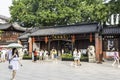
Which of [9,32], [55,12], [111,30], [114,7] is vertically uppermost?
[55,12]

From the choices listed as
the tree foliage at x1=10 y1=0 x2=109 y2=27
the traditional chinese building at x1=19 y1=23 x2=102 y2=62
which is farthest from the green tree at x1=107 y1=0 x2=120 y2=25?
the tree foliage at x1=10 y1=0 x2=109 y2=27

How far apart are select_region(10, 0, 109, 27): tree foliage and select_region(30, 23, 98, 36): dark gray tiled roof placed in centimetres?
396

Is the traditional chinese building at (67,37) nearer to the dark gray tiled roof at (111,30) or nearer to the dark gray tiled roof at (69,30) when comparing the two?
the dark gray tiled roof at (69,30)

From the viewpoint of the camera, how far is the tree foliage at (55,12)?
1677 inches

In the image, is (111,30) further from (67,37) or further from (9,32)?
(9,32)

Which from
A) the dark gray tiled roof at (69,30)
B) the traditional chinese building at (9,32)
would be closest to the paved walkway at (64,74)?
the dark gray tiled roof at (69,30)

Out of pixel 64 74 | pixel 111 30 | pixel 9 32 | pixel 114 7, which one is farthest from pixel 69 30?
pixel 9 32

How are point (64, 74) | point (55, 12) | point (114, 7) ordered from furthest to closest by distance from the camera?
1. point (55, 12)
2. point (114, 7)
3. point (64, 74)

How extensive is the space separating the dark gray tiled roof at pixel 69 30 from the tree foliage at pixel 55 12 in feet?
13.0

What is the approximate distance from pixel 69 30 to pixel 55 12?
841 centimetres

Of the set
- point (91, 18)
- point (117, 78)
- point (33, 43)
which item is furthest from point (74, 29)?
point (117, 78)

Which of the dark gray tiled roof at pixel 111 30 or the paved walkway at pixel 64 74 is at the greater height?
the dark gray tiled roof at pixel 111 30

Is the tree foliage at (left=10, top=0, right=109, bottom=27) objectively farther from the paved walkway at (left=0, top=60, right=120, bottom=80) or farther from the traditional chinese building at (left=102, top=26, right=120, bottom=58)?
the paved walkway at (left=0, top=60, right=120, bottom=80)

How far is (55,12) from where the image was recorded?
43344mm
